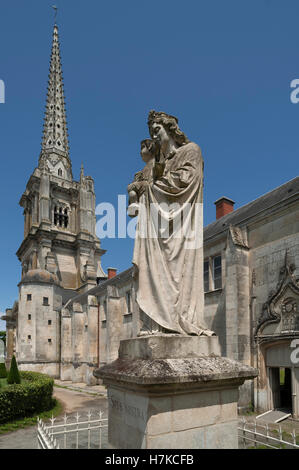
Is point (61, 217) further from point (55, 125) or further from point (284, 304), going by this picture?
point (284, 304)

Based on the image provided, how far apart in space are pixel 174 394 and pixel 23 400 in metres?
14.0

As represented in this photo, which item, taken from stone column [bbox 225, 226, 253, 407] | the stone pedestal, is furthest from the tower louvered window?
the stone pedestal

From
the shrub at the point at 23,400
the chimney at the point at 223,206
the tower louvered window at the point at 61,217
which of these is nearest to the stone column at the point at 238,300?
the chimney at the point at 223,206

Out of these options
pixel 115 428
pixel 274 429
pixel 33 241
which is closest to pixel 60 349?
pixel 33 241

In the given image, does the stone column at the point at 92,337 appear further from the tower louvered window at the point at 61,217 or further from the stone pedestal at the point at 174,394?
the stone pedestal at the point at 174,394

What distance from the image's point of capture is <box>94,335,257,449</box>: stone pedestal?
279cm

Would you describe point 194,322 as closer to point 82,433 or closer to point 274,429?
point 82,433

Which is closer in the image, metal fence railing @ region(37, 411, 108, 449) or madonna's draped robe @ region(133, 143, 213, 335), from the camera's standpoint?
madonna's draped robe @ region(133, 143, 213, 335)

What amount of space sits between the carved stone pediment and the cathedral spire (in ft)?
187

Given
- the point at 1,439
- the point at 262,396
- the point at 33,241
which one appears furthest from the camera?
the point at 33,241

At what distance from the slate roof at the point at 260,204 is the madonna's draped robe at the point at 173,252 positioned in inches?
480

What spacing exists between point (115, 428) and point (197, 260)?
195cm

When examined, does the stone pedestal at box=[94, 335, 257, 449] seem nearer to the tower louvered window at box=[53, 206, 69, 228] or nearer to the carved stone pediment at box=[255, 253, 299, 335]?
the carved stone pediment at box=[255, 253, 299, 335]

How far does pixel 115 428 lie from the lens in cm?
342
